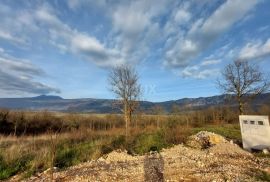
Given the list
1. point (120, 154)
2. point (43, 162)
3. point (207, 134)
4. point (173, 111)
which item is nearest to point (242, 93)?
point (173, 111)

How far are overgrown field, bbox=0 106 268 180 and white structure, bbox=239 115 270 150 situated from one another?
365 centimetres

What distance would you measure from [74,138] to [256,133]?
14.0 meters

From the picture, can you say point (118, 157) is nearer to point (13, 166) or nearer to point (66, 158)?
point (66, 158)

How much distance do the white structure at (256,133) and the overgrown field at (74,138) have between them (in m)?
3.65

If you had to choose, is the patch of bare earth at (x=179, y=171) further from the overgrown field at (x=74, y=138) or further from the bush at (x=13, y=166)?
the bush at (x=13, y=166)

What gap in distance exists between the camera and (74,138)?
23.7 metres

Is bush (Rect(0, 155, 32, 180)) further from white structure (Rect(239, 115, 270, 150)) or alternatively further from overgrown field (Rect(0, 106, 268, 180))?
white structure (Rect(239, 115, 270, 150))

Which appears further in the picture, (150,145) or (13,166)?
(150,145)

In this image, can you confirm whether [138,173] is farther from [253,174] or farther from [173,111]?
[173,111]

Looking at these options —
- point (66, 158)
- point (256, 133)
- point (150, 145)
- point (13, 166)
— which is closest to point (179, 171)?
point (66, 158)

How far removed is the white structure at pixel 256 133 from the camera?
16.1m

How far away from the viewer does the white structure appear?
16.1 m

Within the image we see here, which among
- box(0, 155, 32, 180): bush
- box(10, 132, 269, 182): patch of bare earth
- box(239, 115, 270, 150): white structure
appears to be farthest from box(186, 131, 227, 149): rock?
box(0, 155, 32, 180): bush

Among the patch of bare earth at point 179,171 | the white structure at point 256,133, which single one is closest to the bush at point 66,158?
the patch of bare earth at point 179,171
